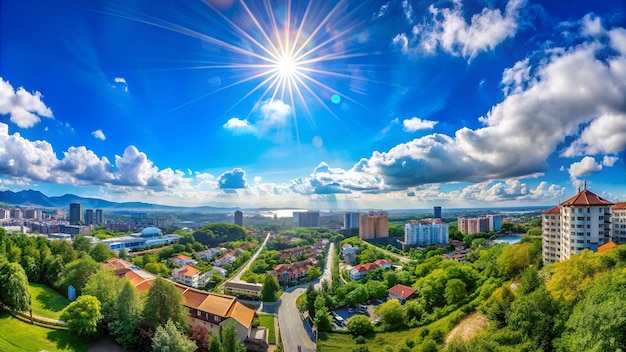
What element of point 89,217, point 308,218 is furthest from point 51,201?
point 308,218

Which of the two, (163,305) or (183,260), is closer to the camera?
(163,305)

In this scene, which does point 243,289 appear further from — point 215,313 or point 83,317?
point 83,317

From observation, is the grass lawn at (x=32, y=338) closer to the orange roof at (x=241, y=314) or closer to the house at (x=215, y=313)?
the house at (x=215, y=313)

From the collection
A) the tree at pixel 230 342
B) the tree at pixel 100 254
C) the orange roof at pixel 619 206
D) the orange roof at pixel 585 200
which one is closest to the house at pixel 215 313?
the tree at pixel 230 342

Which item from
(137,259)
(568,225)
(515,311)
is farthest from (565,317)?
(137,259)

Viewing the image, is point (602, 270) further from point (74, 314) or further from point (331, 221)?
point (331, 221)
